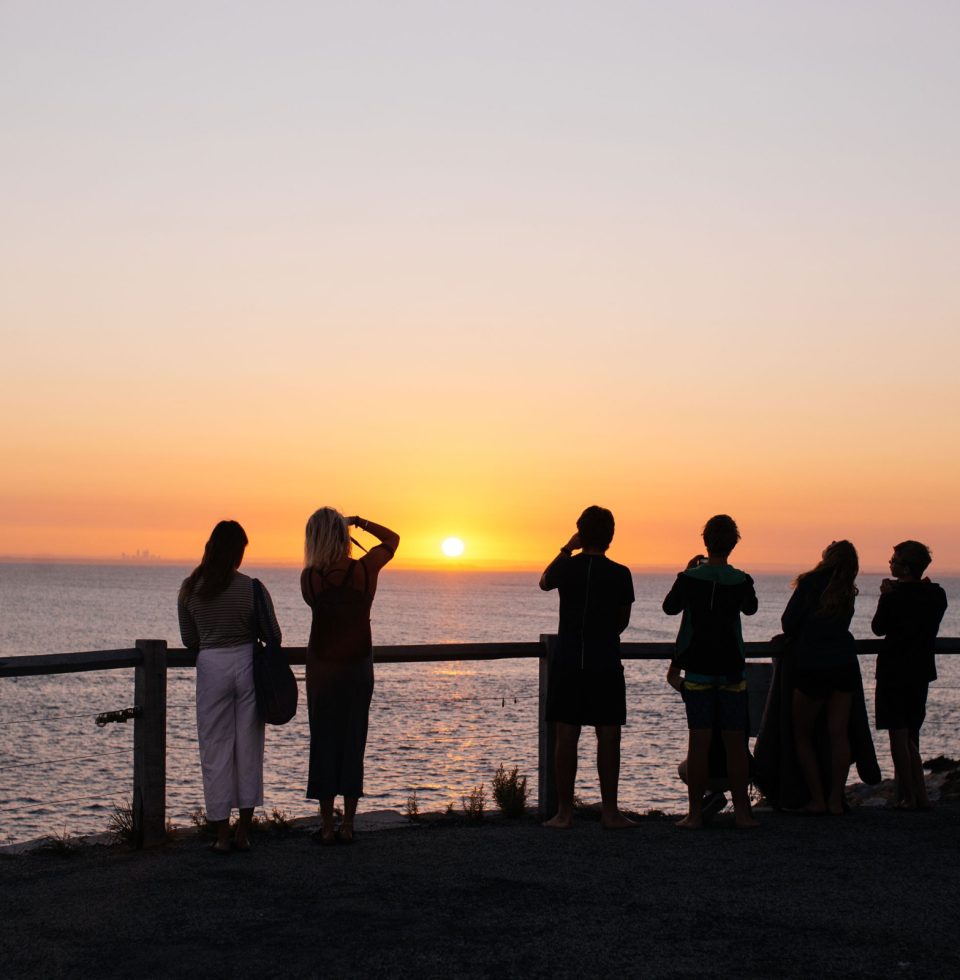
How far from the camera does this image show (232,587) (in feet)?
25.2

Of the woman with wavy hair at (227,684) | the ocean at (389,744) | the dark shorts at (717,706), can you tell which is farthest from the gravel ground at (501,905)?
the ocean at (389,744)

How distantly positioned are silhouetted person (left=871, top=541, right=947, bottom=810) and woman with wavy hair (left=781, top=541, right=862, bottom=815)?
1.50 feet

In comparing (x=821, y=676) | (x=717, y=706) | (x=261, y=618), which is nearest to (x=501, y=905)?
(x=261, y=618)

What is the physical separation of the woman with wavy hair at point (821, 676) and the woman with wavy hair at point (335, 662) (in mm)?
3384

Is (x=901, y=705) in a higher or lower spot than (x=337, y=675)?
lower

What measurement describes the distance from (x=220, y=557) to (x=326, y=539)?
0.67 meters

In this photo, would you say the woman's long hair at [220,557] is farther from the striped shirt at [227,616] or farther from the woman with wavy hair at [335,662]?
the woman with wavy hair at [335,662]

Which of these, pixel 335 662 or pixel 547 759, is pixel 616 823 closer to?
pixel 547 759

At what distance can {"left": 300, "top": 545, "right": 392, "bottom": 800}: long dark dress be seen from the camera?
779 cm

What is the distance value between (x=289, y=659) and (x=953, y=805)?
17.7 feet

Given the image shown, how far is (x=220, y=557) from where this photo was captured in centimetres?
762

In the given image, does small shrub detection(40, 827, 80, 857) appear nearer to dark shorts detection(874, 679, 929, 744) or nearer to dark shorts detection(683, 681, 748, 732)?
dark shorts detection(683, 681, 748, 732)

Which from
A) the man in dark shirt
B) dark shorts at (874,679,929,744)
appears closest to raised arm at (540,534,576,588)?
the man in dark shirt

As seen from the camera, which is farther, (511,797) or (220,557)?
(511,797)
